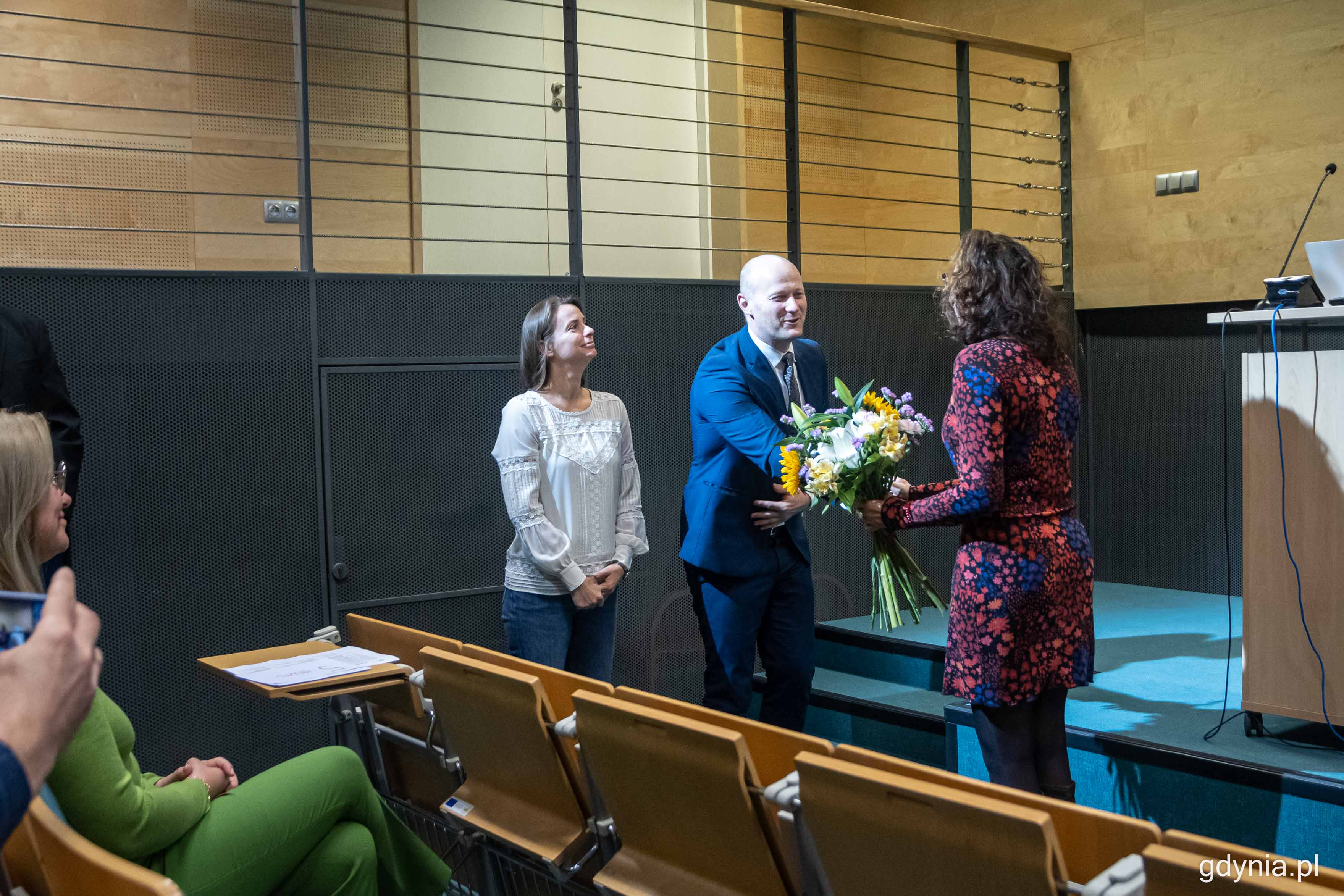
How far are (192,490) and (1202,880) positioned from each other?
3.15 m

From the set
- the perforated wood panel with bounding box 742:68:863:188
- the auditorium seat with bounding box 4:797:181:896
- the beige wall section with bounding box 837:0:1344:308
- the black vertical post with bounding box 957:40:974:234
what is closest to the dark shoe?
the auditorium seat with bounding box 4:797:181:896

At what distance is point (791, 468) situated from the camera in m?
2.85

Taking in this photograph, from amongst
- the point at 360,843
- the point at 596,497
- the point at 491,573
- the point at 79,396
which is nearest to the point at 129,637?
the point at 79,396

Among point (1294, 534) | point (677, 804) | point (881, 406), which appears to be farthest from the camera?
point (1294, 534)

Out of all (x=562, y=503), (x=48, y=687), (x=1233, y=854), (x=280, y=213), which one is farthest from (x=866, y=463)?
(x=280, y=213)

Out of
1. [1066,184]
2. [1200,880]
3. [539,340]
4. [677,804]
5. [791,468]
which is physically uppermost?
[1066,184]

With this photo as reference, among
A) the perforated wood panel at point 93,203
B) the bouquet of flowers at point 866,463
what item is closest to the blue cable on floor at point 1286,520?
the bouquet of flowers at point 866,463

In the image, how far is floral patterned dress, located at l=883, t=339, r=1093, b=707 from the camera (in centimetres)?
242

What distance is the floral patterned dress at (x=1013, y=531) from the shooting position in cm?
242

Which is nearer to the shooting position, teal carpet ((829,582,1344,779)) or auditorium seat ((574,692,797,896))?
auditorium seat ((574,692,797,896))

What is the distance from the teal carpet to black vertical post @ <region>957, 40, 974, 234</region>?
1911 mm

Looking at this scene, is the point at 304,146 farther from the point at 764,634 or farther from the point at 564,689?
the point at 564,689

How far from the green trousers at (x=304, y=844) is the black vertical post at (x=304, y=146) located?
215 centimetres

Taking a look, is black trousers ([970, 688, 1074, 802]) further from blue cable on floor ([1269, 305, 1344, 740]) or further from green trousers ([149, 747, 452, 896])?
green trousers ([149, 747, 452, 896])
